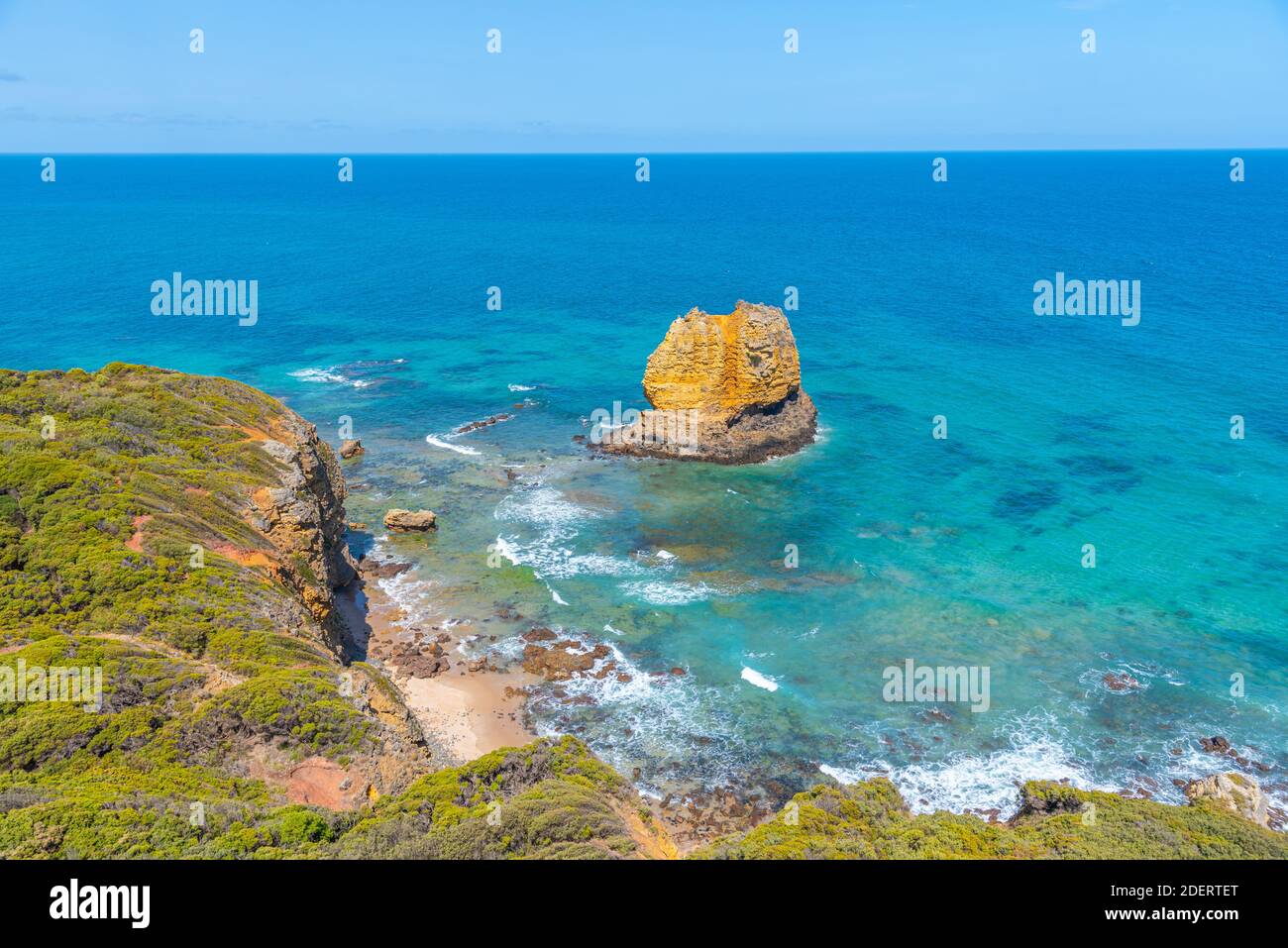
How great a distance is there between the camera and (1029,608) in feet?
139

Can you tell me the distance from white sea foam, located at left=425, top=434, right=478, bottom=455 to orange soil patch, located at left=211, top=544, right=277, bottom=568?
33.6 metres

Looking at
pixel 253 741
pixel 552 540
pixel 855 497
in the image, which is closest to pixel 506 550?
pixel 552 540

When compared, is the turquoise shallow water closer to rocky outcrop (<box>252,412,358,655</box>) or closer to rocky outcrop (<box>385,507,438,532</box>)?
rocky outcrop (<box>385,507,438,532</box>)

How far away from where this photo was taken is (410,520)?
50.5m

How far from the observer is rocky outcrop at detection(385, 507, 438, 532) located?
5050 cm

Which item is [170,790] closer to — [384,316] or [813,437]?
[813,437]

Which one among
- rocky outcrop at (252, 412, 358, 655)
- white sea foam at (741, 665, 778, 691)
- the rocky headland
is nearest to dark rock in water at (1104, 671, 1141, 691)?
the rocky headland

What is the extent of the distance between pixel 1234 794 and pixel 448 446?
179 ft

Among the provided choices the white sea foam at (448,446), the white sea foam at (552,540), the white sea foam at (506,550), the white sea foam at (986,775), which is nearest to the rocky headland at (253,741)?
the white sea foam at (986,775)

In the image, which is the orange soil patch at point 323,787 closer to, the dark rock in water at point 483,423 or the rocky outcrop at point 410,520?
the rocky outcrop at point 410,520

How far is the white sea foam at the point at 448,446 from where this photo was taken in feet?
208

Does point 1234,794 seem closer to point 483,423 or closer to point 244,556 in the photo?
point 244,556

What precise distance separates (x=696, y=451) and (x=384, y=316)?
6051 cm
